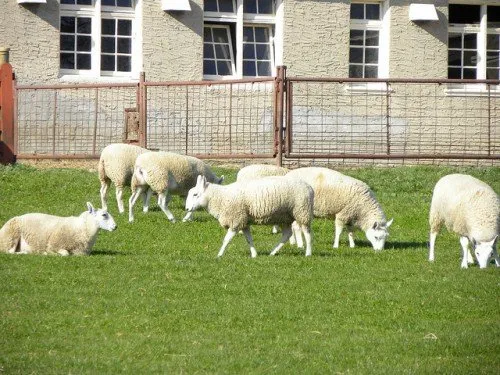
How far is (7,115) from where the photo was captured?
22.3 m

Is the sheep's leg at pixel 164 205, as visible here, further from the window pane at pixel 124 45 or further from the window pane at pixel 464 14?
the window pane at pixel 464 14

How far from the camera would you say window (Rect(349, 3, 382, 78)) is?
2727cm

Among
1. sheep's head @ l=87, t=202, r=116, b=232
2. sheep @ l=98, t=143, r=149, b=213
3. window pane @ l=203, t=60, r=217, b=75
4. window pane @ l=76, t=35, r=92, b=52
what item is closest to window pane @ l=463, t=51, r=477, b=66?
window pane @ l=203, t=60, r=217, b=75

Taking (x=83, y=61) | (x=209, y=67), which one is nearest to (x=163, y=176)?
(x=83, y=61)

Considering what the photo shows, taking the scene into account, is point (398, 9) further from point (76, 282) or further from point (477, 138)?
point (76, 282)

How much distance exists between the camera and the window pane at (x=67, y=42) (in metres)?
24.9

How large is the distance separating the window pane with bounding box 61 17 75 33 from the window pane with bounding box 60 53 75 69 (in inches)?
19.0

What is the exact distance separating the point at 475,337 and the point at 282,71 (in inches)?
452

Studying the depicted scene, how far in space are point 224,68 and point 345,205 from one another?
1177 centimetres

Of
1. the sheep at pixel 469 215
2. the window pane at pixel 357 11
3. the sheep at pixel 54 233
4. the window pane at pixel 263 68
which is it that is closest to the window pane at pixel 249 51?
the window pane at pixel 263 68

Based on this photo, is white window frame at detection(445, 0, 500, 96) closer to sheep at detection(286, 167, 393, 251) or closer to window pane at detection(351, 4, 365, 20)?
window pane at detection(351, 4, 365, 20)

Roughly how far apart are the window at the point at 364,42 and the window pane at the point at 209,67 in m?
3.11

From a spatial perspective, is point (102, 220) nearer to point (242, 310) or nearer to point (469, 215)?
point (242, 310)

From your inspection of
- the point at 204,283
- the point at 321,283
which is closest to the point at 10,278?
the point at 204,283
